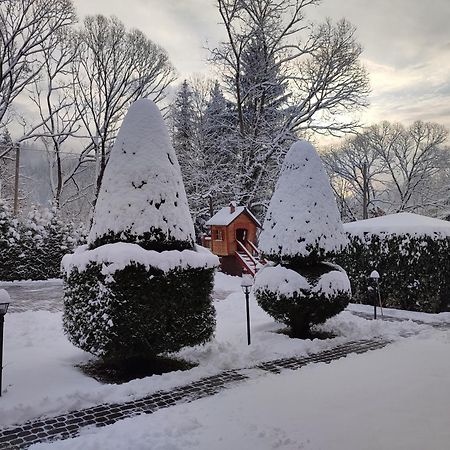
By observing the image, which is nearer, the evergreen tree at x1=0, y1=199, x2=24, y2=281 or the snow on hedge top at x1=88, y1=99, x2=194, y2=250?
the snow on hedge top at x1=88, y1=99, x2=194, y2=250

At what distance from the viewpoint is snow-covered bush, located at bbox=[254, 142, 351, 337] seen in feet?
23.1

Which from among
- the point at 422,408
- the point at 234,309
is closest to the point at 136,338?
the point at 422,408

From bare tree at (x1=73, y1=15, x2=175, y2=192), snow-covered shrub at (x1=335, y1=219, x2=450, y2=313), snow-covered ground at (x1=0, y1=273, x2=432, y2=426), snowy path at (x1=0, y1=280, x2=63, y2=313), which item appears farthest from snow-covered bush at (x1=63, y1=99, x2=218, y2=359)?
bare tree at (x1=73, y1=15, x2=175, y2=192)

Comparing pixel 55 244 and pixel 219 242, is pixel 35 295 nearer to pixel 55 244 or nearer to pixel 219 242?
pixel 55 244

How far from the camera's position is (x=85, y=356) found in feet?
19.9

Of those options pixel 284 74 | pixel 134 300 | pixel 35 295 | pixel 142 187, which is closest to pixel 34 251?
pixel 35 295

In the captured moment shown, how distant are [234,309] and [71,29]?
17.1 meters

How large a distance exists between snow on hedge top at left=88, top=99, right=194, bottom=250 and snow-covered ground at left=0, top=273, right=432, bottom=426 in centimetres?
172

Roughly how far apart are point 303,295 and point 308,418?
128 inches

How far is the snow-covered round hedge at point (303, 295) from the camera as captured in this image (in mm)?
7000

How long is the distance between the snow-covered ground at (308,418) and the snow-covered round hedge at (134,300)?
1.12 meters

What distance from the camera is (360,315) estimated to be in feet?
31.3

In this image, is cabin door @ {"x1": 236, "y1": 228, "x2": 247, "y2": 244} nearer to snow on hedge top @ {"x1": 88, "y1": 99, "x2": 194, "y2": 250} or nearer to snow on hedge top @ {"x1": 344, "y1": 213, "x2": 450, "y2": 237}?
snow on hedge top @ {"x1": 344, "y1": 213, "x2": 450, "y2": 237}

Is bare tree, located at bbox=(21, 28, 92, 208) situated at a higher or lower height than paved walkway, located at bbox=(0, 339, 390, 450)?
higher
